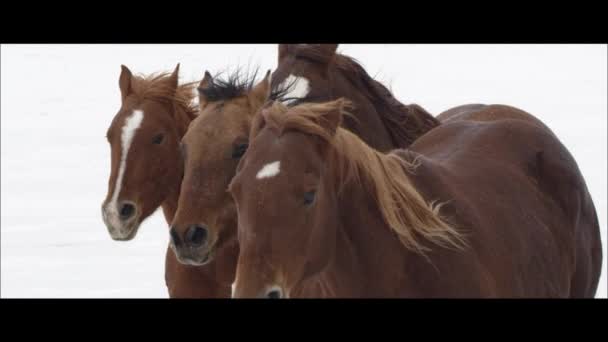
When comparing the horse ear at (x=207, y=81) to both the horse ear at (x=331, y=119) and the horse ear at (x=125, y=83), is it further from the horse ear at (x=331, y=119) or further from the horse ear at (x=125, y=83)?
the horse ear at (x=331, y=119)

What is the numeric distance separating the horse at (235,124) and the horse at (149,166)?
0.37 metres

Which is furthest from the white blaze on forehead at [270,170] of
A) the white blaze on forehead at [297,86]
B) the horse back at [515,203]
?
the white blaze on forehead at [297,86]

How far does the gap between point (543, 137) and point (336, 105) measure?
1.92 metres

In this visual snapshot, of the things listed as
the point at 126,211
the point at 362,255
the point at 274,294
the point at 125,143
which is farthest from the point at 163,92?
the point at 274,294

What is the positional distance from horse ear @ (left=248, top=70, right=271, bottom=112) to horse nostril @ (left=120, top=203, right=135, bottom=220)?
836 mm

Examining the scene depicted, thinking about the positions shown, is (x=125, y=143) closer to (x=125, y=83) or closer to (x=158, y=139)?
(x=158, y=139)

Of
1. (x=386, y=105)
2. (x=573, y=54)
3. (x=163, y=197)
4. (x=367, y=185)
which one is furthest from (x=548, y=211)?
(x=573, y=54)

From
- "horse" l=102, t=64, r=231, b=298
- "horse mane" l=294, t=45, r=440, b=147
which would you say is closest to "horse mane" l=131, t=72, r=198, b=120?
"horse" l=102, t=64, r=231, b=298

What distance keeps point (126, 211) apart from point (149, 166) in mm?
248

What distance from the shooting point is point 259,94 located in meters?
4.90

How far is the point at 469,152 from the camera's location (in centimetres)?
498

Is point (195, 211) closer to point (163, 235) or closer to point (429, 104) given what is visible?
point (163, 235)

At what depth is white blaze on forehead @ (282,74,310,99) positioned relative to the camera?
5209 millimetres

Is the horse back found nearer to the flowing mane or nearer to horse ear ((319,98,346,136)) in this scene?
horse ear ((319,98,346,136))
